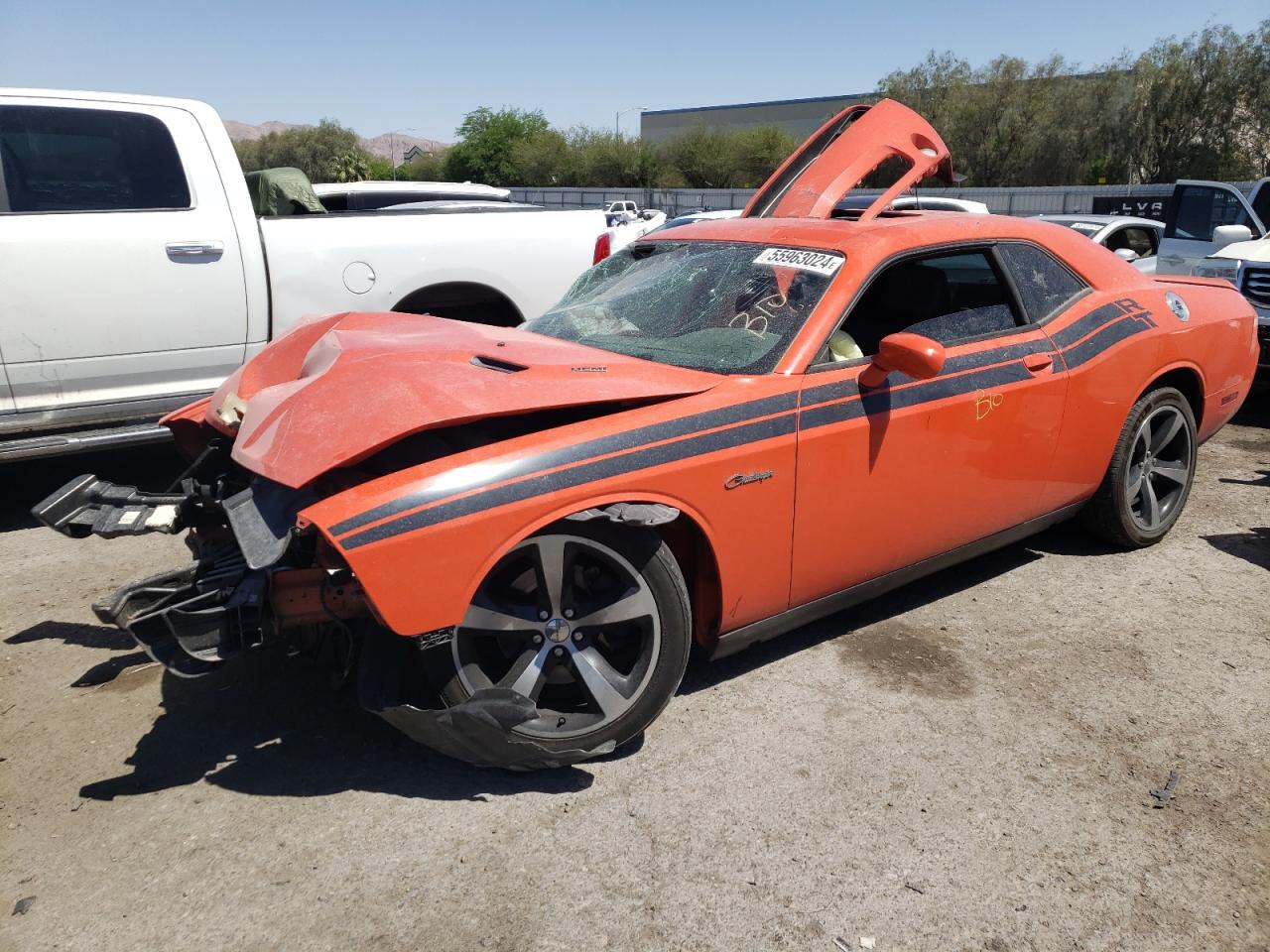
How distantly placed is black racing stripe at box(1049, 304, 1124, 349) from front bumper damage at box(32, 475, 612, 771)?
2593 millimetres

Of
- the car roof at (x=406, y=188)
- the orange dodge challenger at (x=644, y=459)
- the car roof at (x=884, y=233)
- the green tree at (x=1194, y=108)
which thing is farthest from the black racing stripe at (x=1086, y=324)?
the green tree at (x=1194, y=108)

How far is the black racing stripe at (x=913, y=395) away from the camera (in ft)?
10.8

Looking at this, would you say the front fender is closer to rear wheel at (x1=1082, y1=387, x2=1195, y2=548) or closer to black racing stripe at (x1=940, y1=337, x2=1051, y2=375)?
black racing stripe at (x1=940, y1=337, x2=1051, y2=375)

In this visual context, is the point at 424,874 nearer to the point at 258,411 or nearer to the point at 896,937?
the point at 896,937

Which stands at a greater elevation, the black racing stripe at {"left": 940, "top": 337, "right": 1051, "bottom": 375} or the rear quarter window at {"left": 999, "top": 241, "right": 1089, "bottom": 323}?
the rear quarter window at {"left": 999, "top": 241, "right": 1089, "bottom": 323}

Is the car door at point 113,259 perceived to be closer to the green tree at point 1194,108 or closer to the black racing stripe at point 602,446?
the black racing stripe at point 602,446

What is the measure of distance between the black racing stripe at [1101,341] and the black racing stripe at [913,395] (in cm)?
34

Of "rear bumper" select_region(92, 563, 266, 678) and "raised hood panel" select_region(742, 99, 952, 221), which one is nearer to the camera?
"rear bumper" select_region(92, 563, 266, 678)

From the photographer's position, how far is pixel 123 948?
7.64 feet

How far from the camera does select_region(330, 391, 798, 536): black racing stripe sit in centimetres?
259

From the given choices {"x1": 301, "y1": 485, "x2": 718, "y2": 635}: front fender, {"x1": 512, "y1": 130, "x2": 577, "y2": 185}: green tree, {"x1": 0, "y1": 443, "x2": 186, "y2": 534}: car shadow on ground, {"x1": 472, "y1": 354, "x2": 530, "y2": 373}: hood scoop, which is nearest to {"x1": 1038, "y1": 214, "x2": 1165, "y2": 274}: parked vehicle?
{"x1": 0, "y1": 443, "x2": 186, "y2": 534}: car shadow on ground

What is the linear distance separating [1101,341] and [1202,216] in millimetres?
6886

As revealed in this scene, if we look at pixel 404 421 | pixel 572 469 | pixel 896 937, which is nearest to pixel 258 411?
pixel 404 421

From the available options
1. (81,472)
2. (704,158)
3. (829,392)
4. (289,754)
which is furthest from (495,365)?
(704,158)
